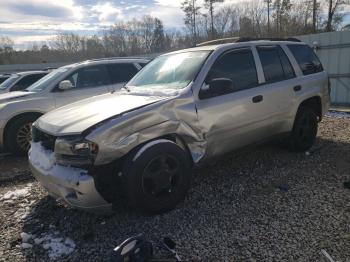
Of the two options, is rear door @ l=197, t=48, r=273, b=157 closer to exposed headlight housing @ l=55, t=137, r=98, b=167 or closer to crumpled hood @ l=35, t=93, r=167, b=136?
crumpled hood @ l=35, t=93, r=167, b=136

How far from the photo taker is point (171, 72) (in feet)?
14.2

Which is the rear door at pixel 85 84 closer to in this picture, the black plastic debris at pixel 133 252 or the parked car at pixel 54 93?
the parked car at pixel 54 93

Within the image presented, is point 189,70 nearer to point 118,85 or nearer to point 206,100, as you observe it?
point 206,100

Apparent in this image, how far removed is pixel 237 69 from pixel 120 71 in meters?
4.01

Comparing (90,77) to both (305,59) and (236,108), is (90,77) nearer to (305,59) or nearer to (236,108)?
(236,108)

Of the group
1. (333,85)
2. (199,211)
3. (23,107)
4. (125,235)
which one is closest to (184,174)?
(199,211)

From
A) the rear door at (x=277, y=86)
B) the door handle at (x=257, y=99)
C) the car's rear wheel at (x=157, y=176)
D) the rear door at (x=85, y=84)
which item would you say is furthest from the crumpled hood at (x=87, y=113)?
the rear door at (x=85, y=84)

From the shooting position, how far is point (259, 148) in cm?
576

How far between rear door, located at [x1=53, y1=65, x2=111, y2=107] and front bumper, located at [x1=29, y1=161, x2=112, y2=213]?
3.92 m

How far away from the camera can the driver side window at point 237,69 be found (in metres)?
4.15

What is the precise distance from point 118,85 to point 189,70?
3797 millimetres

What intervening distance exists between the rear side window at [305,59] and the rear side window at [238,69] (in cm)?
112

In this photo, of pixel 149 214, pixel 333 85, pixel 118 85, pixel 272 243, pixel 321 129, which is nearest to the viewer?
pixel 272 243

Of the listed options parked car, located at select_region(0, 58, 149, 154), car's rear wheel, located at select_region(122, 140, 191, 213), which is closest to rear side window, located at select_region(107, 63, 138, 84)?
parked car, located at select_region(0, 58, 149, 154)
